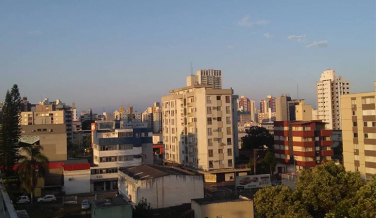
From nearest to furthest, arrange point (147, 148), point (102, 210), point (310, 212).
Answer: point (310, 212), point (102, 210), point (147, 148)

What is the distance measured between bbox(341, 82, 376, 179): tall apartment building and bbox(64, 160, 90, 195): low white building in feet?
71.4

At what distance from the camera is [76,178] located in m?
32.0

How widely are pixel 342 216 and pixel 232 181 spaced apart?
23998mm

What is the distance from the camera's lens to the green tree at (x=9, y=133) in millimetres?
33500

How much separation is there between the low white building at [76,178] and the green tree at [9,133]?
4.99 metres

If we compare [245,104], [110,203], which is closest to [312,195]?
[110,203]

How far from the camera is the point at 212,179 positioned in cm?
3653

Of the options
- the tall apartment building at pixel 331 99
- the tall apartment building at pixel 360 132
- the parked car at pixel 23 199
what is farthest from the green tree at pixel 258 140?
the parked car at pixel 23 199

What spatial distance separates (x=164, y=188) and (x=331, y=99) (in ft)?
221

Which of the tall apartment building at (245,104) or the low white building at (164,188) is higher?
the tall apartment building at (245,104)

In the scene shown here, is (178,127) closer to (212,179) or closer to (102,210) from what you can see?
(212,179)

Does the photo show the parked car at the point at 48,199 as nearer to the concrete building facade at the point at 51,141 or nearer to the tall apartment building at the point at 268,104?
the concrete building facade at the point at 51,141

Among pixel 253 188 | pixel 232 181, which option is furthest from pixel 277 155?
pixel 253 188

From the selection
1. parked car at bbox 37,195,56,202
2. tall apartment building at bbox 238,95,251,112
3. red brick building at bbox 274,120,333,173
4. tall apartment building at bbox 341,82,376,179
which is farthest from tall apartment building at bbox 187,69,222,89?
parked car at bbox 37,195,56,202
